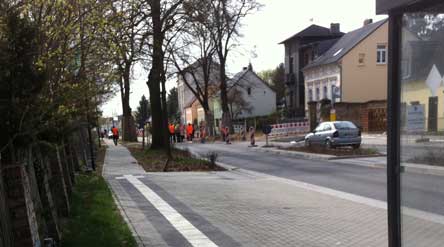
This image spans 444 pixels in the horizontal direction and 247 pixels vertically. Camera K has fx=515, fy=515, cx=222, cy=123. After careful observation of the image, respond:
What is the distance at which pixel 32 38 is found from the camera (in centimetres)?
523

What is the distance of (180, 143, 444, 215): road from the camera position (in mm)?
4090

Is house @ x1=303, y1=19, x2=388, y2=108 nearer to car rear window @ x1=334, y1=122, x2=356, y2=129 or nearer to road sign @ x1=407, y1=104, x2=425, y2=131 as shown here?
car rear window @ x1=334, y1=122, x2=356, y2=129

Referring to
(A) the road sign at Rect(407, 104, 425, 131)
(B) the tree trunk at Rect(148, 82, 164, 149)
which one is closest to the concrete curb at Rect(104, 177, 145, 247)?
(A) the road sign at Rect(407, 104, 425, 131)

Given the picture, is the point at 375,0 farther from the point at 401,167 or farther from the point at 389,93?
the point at 401,167

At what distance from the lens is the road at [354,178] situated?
4090mm

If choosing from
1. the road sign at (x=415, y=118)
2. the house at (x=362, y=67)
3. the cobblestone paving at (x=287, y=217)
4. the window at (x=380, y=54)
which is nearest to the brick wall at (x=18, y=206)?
the cobblestone paving at (x=287, y=217)

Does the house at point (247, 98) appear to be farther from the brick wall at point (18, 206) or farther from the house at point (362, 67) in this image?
the brick wall at point (18, 206)

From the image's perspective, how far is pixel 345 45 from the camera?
5300 centimetres

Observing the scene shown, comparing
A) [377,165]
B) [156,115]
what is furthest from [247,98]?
[377,165]

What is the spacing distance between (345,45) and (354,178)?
4068 centimetres

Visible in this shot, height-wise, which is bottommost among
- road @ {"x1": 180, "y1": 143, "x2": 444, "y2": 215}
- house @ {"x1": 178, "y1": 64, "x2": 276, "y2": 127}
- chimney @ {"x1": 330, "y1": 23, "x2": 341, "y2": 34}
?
road @ {"x1": 180, "y1": 143, "x2": 444, "y2": 215}

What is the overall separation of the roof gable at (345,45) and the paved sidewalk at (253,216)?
38396 mm

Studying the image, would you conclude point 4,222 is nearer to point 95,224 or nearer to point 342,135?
point 95,224

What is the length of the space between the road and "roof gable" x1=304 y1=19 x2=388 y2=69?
99.3ft
